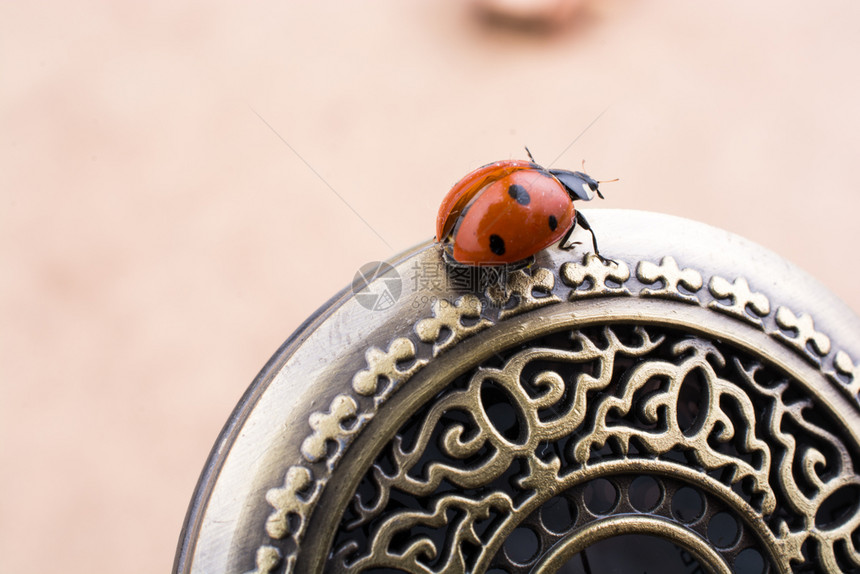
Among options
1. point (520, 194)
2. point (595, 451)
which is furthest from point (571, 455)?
point (520, 194)

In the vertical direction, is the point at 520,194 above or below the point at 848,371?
above

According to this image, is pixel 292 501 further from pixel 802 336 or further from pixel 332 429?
pixel 802 336

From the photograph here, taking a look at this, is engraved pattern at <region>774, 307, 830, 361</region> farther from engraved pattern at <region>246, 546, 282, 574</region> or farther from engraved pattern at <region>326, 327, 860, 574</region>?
engraved pattern at <region>246, 546, 282, 574</region>

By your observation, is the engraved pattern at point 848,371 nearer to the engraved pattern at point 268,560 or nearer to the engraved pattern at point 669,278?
the engraved pattern at point 669,278

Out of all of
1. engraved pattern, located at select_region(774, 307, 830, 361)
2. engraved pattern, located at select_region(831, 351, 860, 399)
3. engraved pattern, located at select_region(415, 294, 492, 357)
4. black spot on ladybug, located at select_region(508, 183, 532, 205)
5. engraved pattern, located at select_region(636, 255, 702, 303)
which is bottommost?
engraved pattern, located at select_region(831, 351, 860, 399)

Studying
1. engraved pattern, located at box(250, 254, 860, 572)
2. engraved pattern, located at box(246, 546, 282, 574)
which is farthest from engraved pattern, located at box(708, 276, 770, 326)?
engraved pattern, located at box(246, 546, 282, 574)

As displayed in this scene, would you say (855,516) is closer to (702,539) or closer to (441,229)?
(702,539)
